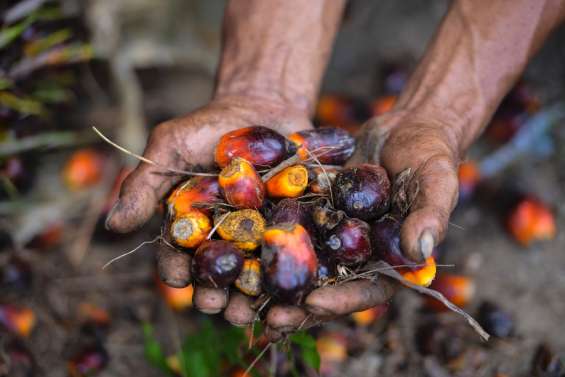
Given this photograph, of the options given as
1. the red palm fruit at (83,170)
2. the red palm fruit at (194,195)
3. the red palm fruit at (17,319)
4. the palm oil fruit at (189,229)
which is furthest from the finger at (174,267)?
the red palm fruit at (83,170)

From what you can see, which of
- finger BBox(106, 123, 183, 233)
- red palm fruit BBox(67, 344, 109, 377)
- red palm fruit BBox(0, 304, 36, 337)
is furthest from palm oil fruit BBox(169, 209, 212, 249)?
red palm fruit BBox(0, 304, 36, 337)

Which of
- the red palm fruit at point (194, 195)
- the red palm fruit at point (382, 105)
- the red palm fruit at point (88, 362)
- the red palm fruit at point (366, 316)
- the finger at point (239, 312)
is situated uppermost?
the red palm fruit at point (194, 195)

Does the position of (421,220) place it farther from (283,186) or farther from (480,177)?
(480,177)

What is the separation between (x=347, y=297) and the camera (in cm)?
190

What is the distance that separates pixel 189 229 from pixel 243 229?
0.19 m

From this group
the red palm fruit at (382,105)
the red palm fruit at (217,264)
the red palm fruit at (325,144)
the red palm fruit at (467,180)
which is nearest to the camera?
the red palm fruit at (217,264)

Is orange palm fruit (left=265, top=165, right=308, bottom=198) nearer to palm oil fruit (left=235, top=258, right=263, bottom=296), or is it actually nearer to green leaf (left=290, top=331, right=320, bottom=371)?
palm oil fruit (left=235, top=258, right=263, bottom=296)

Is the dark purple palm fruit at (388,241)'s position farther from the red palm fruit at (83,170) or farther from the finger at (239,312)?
the red palm fruit at (83,170)

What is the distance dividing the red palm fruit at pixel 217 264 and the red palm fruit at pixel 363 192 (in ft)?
1.42

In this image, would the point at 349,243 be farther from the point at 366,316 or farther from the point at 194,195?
the point at 366,316

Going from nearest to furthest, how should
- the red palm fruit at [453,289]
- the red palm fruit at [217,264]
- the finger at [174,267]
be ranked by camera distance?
the red palm fruit at [217,264] → the finger at [174,267] → the red palm fruit at [453,289]

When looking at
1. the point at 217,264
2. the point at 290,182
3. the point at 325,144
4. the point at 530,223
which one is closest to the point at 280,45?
the point at 325,144

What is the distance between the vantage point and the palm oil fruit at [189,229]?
207 cm

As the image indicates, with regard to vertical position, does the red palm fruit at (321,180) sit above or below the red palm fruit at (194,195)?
above
